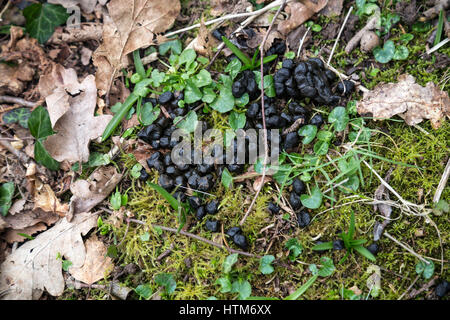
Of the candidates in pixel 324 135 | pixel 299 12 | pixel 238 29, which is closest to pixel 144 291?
pixel 324 135

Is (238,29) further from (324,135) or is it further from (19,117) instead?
(19,117)

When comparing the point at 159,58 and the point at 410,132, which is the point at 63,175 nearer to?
the point at 159,58

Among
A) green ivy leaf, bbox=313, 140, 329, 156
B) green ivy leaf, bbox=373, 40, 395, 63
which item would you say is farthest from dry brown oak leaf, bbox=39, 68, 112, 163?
green ivy leaf, bbox=373, 40, 395, 63

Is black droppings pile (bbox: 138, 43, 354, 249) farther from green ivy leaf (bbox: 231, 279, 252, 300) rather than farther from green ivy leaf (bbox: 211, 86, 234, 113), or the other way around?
green ivy leaf (bbox: 231, 279, 252, 300)

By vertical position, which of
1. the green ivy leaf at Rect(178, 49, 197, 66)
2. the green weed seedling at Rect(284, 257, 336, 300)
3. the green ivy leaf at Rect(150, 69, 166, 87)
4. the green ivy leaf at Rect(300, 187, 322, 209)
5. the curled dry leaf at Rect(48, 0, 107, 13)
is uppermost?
the curled dry leaf at Rect(48, 0, 107, 13)

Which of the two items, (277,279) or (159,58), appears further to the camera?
(159,58)
